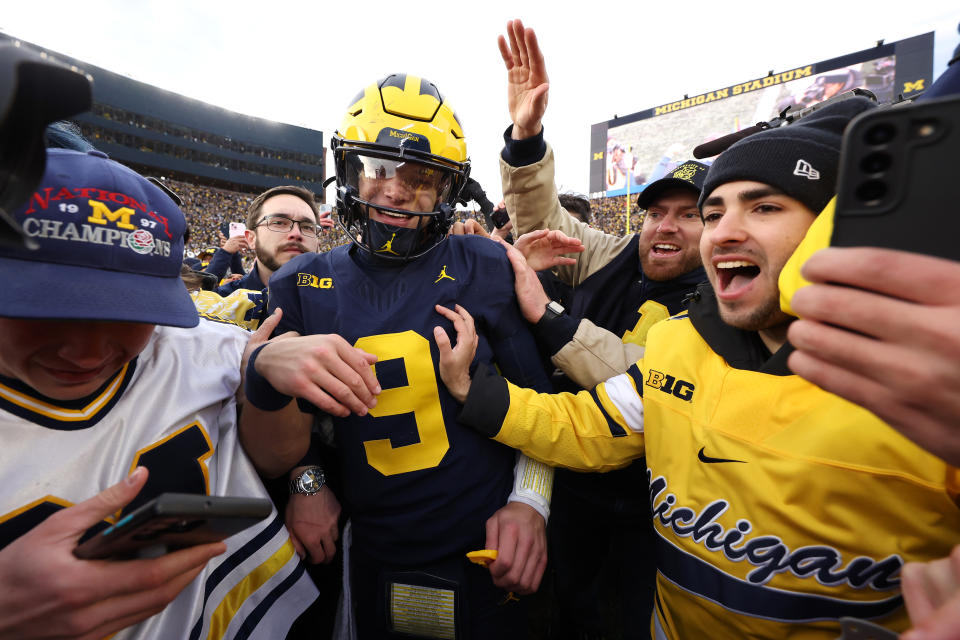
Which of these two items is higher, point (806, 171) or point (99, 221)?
point (806, 171)

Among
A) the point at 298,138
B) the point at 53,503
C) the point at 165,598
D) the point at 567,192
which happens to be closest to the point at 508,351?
the point at 165,598

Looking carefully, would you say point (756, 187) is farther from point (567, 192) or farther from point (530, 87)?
point (567, 192)

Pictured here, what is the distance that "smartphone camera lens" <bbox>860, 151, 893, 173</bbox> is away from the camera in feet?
1.73

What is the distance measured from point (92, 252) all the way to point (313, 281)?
0.83 m

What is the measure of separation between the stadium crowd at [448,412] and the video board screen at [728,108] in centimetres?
2019

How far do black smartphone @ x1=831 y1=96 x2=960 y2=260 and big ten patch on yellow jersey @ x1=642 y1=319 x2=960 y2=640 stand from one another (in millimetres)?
720

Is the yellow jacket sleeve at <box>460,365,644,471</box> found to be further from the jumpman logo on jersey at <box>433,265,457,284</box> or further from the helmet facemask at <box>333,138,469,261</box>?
the helmet facemask at <box>333,138,469,261</box>

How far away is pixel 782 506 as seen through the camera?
1097mm

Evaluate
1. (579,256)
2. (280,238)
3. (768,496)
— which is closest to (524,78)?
(579,256)

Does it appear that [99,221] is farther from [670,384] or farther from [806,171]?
[806,171]

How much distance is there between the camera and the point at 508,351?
5.88ft

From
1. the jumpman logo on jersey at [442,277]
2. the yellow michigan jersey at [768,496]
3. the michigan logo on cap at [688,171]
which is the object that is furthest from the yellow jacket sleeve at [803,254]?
the michigan logo on cap at [688,171]

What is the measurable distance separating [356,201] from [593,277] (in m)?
1.56

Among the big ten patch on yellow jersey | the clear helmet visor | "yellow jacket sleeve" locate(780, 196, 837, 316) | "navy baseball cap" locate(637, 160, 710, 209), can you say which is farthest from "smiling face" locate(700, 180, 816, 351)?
the clear helmet visor
